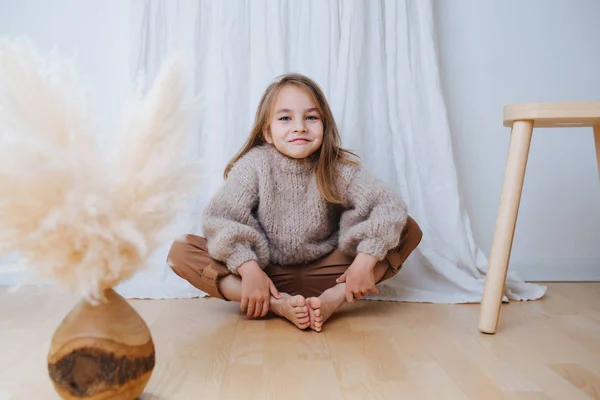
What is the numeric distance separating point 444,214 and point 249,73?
23.3 inches

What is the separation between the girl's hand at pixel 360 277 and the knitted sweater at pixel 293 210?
22 mm

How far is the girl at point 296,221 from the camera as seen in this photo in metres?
1.28

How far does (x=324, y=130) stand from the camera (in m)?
1.39

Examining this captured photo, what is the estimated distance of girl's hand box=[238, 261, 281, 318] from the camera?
1.25 metres

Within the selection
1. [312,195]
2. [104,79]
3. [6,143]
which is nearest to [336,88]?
[312,195]

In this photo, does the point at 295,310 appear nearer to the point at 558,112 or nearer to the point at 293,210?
the point at 293,210

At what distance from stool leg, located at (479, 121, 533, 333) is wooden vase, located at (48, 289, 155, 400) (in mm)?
685

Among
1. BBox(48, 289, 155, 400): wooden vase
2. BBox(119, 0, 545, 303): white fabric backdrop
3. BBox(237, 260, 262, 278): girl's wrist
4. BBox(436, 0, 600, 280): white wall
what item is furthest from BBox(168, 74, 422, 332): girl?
BBox(48, 289, 155, 400): wooden vase

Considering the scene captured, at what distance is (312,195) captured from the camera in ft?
4.50

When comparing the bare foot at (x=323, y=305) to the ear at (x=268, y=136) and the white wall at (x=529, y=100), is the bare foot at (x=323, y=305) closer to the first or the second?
the ear at (x=268, y=136)

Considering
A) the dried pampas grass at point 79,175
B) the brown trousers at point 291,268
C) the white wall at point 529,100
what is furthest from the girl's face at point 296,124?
the dried pampas grass at point 79,175

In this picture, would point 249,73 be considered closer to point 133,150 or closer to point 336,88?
point 336,88

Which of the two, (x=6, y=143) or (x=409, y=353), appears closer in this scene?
(x=6, y=143)

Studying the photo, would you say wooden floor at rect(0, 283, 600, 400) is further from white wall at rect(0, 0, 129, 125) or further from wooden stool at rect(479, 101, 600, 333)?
white wall at rect(0, 0, 129, 125)
